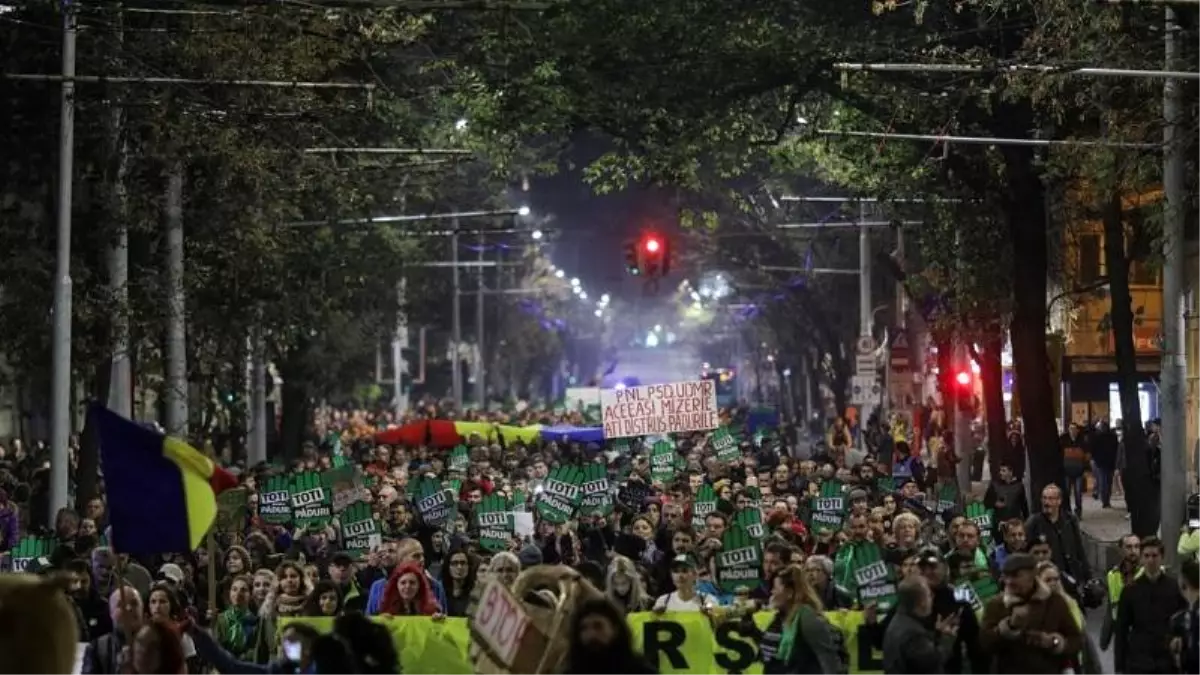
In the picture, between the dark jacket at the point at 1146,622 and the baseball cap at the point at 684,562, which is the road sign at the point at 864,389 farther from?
the dark jacket at the point at 1146,622

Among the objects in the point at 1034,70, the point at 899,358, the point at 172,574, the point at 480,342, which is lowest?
the point at 172,574

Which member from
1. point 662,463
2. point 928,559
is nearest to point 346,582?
point 928,559

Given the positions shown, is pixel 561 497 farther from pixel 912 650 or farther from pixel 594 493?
pixel 912 650

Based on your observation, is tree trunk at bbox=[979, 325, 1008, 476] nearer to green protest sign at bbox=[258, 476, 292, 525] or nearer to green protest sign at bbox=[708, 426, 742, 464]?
green protest sign at bbox=[708, 426, 742, 464]

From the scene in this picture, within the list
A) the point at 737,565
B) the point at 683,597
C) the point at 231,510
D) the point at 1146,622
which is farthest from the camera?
the point at 231,510

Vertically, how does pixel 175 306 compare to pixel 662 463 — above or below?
above

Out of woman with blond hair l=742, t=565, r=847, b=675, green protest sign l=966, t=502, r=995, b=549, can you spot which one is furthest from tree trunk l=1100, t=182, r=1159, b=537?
woman with blond hair l=742, t=565, r=847, b=675

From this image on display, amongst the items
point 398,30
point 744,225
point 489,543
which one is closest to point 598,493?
point 489,543

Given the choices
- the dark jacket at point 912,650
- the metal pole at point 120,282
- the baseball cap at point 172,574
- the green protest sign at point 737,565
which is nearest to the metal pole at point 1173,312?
the green protest sign at point 737,565

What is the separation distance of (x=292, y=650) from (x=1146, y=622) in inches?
213

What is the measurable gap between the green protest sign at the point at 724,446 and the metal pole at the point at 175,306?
25.1 ft

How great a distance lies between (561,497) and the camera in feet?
77.9

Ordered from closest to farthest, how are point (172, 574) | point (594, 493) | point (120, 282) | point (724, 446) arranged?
point (172, 574) → point (594, 493) → point (120, 282) → point (724, 446)

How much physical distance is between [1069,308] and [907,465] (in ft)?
21.5
